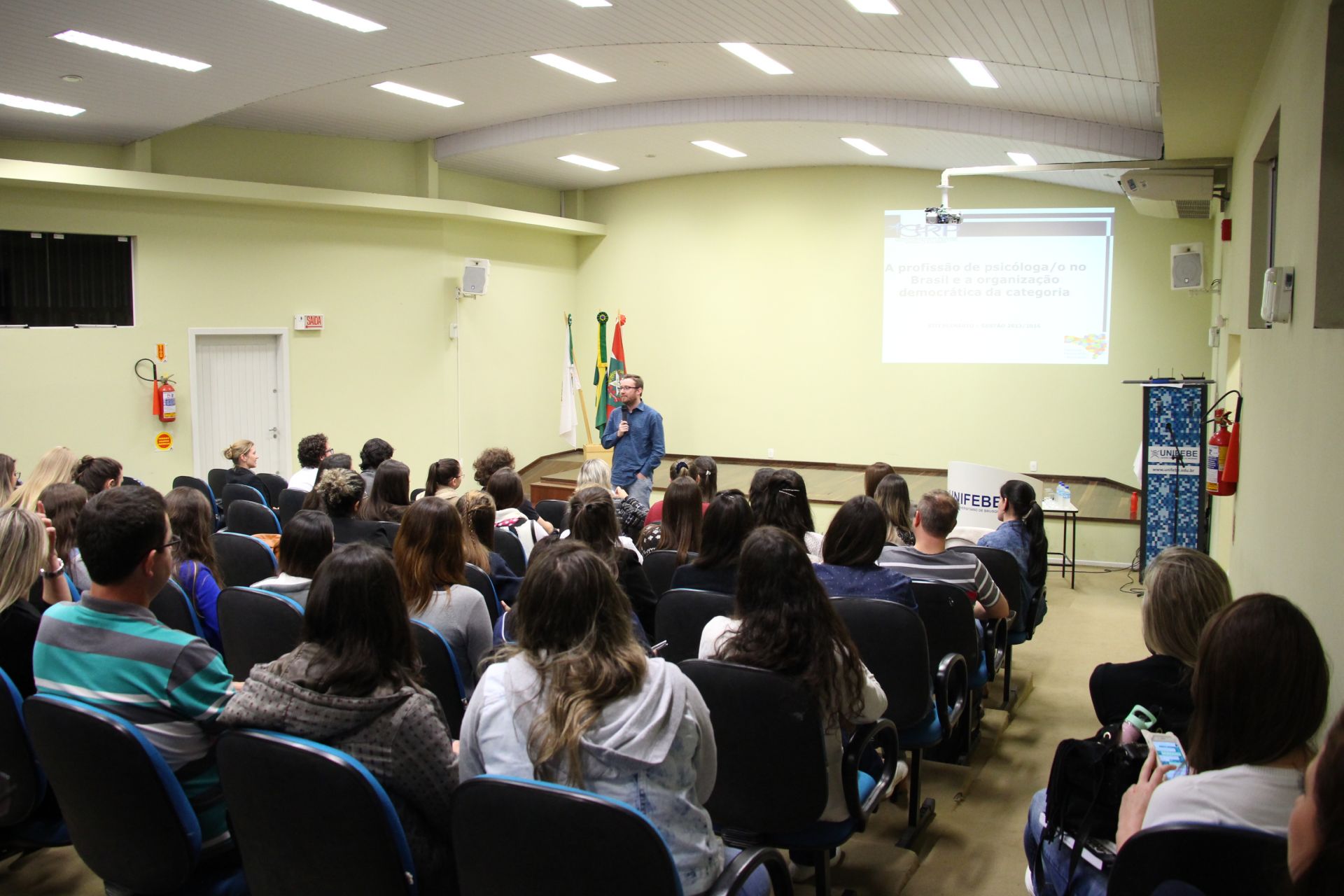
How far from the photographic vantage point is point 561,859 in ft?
5.43

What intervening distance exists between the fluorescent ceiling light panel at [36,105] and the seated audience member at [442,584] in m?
5.71

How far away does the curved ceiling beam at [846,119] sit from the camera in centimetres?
768

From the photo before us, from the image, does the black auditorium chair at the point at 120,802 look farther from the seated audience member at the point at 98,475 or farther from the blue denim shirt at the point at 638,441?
the blue denim shirt at the point at 638,441

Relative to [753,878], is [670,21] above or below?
above

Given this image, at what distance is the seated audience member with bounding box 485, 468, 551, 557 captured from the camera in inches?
183

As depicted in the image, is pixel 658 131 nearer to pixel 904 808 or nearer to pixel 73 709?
pixel 904 808

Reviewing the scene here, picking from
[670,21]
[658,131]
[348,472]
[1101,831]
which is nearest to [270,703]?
[1101,831]

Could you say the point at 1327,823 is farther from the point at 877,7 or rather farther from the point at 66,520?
the point at 877,7

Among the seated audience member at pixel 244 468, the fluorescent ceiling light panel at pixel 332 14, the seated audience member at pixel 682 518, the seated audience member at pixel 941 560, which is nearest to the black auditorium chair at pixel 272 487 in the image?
the seated audience member at pixel 244 468

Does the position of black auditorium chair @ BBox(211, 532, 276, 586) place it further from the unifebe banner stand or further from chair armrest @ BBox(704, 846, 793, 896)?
the unifebe banner stand

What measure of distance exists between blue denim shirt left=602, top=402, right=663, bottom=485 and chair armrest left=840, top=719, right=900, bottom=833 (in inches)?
197

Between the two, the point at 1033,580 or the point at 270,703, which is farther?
the point at 1033,580

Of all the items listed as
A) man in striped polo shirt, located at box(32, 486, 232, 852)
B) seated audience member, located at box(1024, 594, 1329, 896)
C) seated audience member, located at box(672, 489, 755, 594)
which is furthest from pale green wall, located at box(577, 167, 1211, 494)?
man in striped polo shirt, located at box(32, 486, 232, 852)

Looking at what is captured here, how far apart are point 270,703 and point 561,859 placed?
2.16 ft
